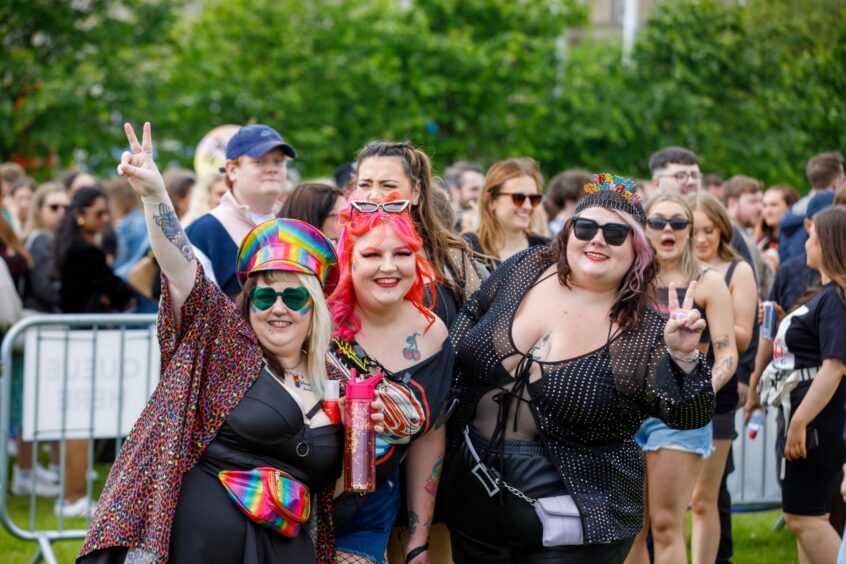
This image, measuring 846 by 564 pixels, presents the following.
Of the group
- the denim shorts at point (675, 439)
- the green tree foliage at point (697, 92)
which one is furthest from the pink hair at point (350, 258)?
the green tree foliage at point (697, 92)

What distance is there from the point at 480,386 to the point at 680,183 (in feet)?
12.9

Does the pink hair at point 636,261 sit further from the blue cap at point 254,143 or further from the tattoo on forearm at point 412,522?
the blue cap at point 254,143

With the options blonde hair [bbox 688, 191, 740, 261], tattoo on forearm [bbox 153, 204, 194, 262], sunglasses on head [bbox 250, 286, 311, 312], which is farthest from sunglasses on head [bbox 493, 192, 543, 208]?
tattoo on forearm [bbox 153, 204, 194, 262]

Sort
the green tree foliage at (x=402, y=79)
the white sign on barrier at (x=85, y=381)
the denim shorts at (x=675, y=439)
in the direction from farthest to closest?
the green tree foliage at (x=402, y=79) < the white sign on barrier at (x=85, y=381) < the denim shorts at (x=675, y=439)

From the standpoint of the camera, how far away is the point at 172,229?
385cm

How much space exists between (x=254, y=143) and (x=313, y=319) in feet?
7.56

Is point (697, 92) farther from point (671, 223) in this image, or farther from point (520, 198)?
point (671, 223)

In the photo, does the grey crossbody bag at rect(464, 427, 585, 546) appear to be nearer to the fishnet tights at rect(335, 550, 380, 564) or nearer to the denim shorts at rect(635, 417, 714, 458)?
the fishnet tights at rect(335, 550, 380, 564)

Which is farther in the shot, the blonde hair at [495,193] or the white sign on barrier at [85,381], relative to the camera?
the white sign on barrier at [85,381]

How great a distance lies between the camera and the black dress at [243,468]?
3.80 meters

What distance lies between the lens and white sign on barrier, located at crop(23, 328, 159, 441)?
716cm

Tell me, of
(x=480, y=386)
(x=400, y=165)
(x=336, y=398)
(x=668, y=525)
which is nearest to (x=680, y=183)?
→ (x=668, y=525)

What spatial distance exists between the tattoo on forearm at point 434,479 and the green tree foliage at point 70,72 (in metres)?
16.9

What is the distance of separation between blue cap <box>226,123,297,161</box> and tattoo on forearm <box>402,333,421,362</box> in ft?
6.81
